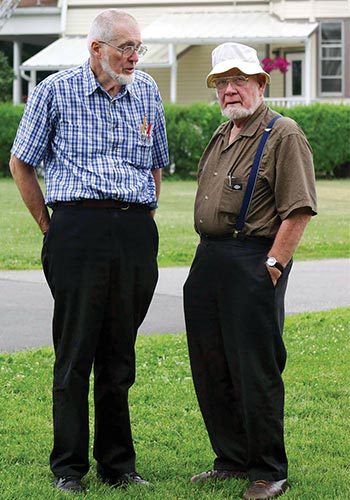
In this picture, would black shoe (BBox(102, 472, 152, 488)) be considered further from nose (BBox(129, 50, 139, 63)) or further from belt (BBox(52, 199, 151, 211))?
nose (BBox(129, 50, 139, 63))

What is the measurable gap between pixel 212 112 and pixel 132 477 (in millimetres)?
27866

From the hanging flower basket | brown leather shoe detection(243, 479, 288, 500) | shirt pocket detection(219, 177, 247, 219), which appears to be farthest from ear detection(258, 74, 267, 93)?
the hanging flower basket

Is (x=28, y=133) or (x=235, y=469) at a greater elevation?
(x=28, y=133)

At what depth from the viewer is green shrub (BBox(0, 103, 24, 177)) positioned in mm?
33719

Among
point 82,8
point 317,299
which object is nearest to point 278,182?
point 317,299

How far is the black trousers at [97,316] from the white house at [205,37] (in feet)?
102

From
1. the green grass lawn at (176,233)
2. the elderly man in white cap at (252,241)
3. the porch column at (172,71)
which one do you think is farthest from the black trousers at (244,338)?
the porch column at (172,71)

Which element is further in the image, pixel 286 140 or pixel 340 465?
pixel 340 465

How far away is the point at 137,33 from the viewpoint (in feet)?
17.5

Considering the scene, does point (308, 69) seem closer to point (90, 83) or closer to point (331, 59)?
point (331, 59)

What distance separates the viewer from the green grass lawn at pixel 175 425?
215 inches

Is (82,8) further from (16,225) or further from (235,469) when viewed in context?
(235,469)

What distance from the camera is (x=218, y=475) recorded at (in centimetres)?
559

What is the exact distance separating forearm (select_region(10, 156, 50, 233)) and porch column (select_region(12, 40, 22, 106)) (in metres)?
35.3
